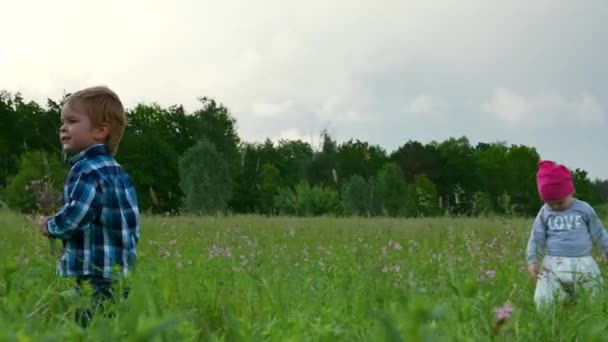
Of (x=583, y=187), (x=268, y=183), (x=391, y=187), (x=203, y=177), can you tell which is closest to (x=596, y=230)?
(x=203, y=177)

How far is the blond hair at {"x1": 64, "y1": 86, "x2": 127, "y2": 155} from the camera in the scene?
13.5 ft

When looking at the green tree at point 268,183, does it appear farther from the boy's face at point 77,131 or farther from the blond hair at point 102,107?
the boy's face at point 77,131

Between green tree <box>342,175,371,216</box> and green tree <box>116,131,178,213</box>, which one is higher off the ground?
green tree <box>116,131,178,213</box>

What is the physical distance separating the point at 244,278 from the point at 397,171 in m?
54.2

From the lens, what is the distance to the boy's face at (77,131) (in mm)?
4043

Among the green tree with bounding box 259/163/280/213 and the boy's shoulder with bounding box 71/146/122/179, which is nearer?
the boy's shoulder with bounding box 71/146/122/179

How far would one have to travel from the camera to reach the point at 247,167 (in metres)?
72.6

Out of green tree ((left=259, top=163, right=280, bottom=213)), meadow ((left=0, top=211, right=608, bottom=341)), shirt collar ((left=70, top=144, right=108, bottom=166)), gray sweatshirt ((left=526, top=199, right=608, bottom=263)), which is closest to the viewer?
meadow ((left=0, top=211, right=608, bottom=341))

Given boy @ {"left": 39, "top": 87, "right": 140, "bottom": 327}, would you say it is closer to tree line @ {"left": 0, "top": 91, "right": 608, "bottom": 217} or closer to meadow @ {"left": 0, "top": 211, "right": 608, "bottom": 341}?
meadow @ {"left": 0, "top": 211, "right": 608, "bottom": 341}

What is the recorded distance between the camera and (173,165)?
59.9 meters

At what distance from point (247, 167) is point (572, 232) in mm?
66691

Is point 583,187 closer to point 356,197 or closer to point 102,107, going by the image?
point 356,197

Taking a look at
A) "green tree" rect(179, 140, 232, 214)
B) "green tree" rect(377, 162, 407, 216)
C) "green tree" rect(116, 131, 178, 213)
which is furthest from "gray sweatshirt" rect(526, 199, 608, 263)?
"green tree" rect(116, 131, 178, 213)

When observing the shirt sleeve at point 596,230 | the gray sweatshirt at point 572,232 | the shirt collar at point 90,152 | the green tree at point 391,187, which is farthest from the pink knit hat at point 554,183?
the green tree at point 391,187
